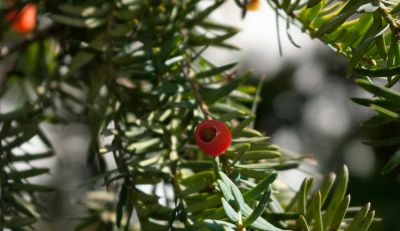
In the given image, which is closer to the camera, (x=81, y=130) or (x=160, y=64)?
(x=160, y=64)

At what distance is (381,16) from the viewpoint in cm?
40

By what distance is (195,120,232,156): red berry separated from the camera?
446mm

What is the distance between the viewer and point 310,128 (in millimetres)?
1103

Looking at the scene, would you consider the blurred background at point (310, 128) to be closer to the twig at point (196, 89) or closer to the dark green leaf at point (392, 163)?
the twig at point (196, 89)

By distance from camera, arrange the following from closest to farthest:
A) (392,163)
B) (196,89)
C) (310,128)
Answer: (392,163), (196,89), (310,128)

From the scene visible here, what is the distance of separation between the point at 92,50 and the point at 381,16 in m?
0.30

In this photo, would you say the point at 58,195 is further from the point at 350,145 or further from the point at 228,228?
the point at 228,228

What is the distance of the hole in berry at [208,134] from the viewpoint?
0.45m

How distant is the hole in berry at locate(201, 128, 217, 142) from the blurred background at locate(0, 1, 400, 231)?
0.56 m

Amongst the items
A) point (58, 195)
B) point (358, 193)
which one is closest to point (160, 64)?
point (58, 195)

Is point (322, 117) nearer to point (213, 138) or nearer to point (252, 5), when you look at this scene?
point (252, 5)

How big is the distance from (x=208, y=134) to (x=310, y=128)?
0.67m

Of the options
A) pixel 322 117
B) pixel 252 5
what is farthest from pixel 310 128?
pixel 252 5

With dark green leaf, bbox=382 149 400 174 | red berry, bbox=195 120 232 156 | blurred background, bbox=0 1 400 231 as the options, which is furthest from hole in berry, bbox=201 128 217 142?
blurred background, bbox=0 1 400 231
